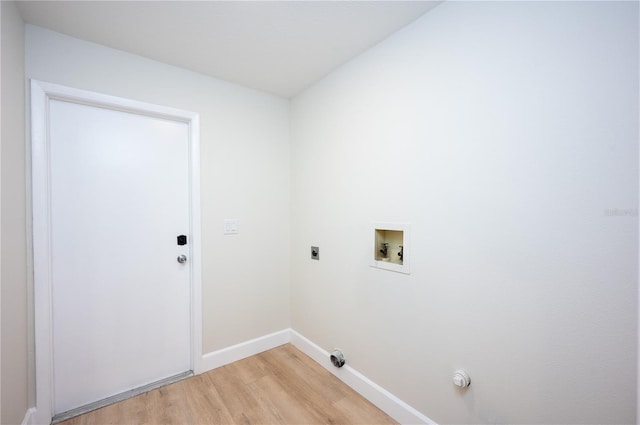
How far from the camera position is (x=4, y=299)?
124 centimetres

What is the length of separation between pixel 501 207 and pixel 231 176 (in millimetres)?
1893

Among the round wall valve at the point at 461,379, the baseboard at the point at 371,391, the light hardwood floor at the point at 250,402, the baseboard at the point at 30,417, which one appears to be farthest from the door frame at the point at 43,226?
the round wall valve at the point at 461,379

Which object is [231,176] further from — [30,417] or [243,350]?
[30,417]

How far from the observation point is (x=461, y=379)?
1.31 meters

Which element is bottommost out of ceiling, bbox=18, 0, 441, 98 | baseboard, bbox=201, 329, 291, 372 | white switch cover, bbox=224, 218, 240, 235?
baseboard, bbox=201, 329, 291, 372

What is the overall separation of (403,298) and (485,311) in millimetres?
446

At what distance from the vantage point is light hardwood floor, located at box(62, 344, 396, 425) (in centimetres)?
163

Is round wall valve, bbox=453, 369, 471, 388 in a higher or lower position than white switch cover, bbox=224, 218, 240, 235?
lower

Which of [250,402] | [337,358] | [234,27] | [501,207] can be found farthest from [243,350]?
A: [234,27]

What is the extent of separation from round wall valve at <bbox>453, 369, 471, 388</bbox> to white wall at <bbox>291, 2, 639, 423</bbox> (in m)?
0.04

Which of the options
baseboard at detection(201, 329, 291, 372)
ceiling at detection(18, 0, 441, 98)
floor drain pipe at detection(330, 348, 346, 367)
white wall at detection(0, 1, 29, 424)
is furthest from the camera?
baseboard at detection(201, 329, 291, 372)

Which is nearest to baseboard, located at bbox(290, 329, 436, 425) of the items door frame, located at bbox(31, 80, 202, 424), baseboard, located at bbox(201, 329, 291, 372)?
baseboard, located at bbox(201, 329, 291, 372)

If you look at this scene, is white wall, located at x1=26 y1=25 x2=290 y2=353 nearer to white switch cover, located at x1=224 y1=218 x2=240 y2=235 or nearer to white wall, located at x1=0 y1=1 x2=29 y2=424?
white switch cover, located at x1=224 y1=218 x2=240 y2=235

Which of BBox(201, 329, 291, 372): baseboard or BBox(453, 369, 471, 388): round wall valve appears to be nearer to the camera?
BBox(453, 369, 471, 388): round wall valve
